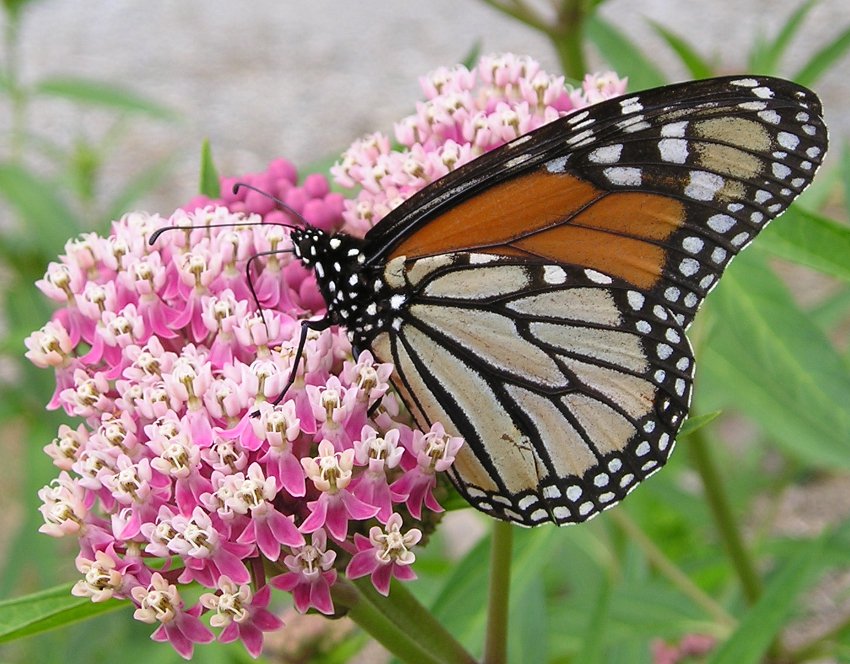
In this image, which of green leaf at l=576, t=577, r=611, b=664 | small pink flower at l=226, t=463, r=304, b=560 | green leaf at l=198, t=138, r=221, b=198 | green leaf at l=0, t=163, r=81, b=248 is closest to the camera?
small pink flower at l=226, t=463, r=304, b=560

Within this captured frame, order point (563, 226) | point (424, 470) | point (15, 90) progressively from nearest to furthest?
point (424, 470) < point (563, 226) < point (15, 90)

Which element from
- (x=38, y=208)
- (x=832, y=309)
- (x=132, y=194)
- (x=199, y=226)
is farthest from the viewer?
(x=132, y=194)

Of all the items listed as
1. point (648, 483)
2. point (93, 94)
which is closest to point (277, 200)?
point (648, 483)

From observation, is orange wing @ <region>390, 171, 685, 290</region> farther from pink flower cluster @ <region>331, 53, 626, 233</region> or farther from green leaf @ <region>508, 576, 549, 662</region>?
green leaf @ <region>508, 576, 549, 662</region>

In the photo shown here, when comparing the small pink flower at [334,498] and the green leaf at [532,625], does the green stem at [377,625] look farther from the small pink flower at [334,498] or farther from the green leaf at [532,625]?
the green leaf at [532,625]

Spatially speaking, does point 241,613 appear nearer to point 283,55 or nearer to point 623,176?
point 623,176

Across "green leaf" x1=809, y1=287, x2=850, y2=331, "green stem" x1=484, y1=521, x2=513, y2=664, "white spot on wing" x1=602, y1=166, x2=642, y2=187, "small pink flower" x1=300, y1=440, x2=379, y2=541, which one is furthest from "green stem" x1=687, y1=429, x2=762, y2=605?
"small pink flower" x1=300, y1=440, x2=379, y2=541
